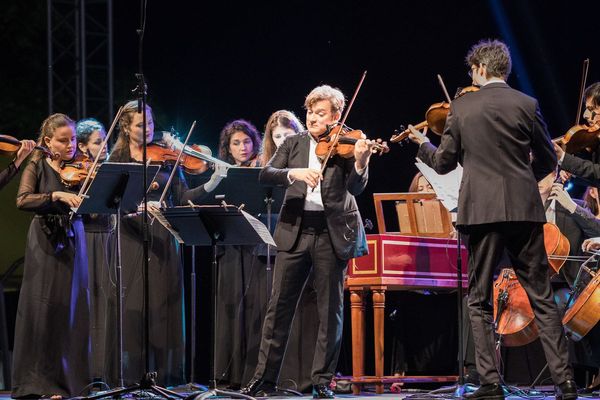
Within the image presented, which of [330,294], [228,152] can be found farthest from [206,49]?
[330,294]

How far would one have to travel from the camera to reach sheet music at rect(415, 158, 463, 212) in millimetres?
6160

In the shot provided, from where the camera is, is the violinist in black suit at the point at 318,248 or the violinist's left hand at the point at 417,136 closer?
the violinist's left hand at the point at 417,136

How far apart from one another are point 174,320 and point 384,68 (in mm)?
3710

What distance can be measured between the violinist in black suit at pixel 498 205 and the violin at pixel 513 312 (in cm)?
151

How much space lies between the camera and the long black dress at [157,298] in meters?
7.09

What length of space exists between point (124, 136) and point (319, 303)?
6.56 ft

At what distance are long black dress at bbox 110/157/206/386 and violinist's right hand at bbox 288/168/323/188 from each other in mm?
1335

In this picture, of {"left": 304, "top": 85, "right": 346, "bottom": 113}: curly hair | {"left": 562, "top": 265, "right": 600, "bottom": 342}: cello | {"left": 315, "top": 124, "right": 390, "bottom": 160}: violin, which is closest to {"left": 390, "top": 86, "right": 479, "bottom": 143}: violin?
{"left": 315, "top": 124, "right": 390, "bottom": 160}: violin

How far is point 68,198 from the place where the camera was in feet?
20.4

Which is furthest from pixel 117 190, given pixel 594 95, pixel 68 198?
pixel 594 95

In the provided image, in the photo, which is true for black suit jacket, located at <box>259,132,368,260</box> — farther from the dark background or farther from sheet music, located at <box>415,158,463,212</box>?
the dark background

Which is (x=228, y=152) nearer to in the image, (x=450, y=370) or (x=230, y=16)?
(x=450, y=370)

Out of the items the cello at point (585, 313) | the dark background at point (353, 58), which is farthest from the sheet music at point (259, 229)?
the dark background at point (353, 58)

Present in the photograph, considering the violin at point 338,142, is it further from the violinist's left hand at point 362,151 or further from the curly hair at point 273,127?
the curly hair at point 273,127
